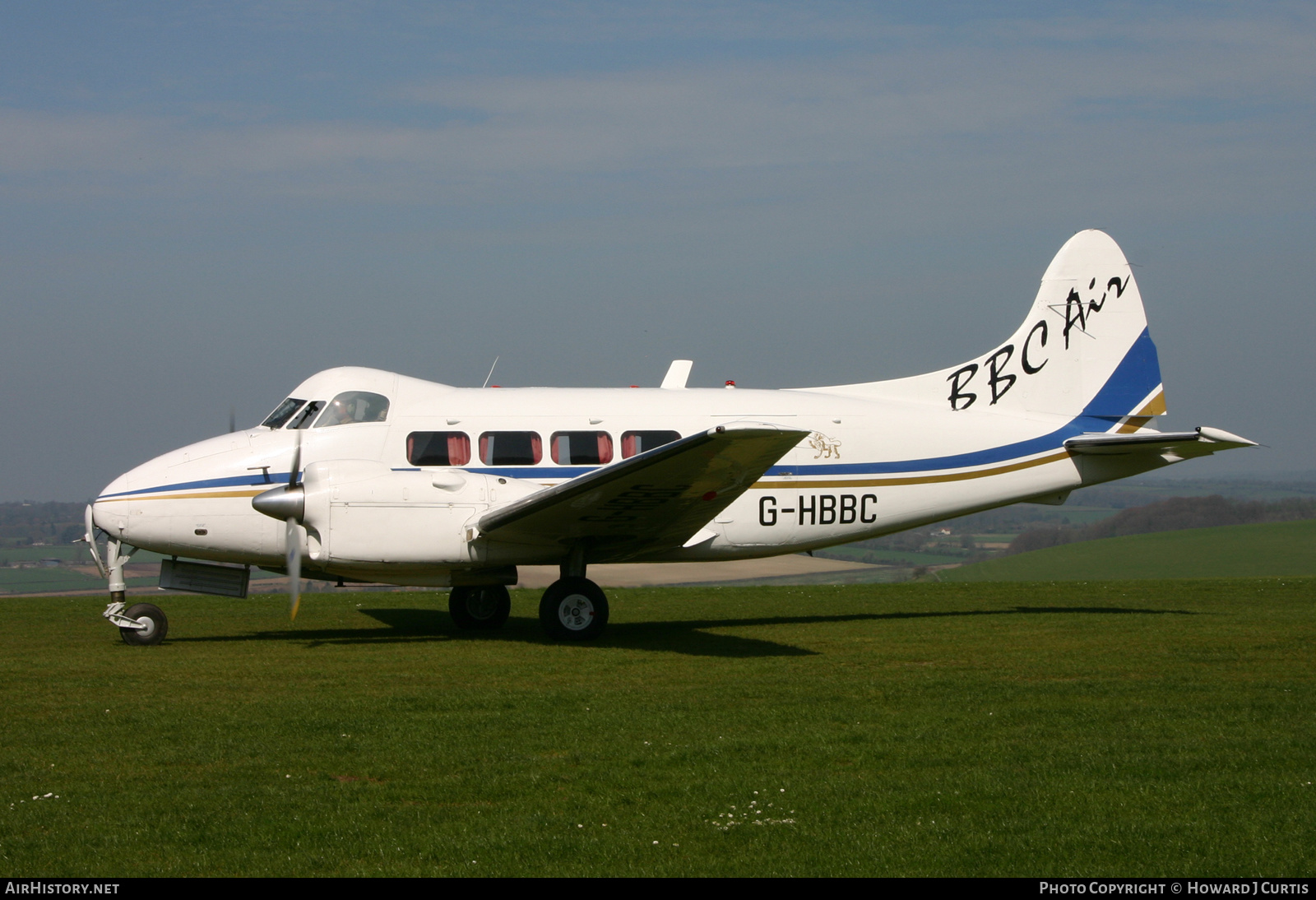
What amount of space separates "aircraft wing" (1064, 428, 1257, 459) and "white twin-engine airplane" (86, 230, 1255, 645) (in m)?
0.04

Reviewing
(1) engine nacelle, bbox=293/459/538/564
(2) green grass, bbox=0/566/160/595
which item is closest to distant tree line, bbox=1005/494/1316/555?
(2) green grass, bbox=0/566/160/595

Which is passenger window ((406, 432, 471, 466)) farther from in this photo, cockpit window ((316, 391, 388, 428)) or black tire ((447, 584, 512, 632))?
black tire ((447, 584, 512, 632))

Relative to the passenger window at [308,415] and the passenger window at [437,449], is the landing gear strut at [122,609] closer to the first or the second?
the passenger window at [308,415]

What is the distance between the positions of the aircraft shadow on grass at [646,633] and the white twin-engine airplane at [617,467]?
0.54 meters

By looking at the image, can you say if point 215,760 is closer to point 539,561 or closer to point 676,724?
point 676,724

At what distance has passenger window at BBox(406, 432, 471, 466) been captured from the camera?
1321 centimetres

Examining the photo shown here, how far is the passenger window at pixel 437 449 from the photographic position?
1321 cm

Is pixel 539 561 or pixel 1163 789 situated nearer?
pixel 1163 789

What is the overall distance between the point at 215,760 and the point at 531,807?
2274mm

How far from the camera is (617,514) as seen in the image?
40.2ft

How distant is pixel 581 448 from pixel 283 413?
3.50 m

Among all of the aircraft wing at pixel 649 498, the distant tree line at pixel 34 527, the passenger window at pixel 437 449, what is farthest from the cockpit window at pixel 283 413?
the distant tree line at pixel 34 527

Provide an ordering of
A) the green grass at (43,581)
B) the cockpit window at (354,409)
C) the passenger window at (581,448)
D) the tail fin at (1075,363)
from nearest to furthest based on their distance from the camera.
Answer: the cockpit window at (354,409), the passenger window at (581,448), the tail fin at (1075,363), the green grass at (43,581)

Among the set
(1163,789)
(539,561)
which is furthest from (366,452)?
(1163,789)
